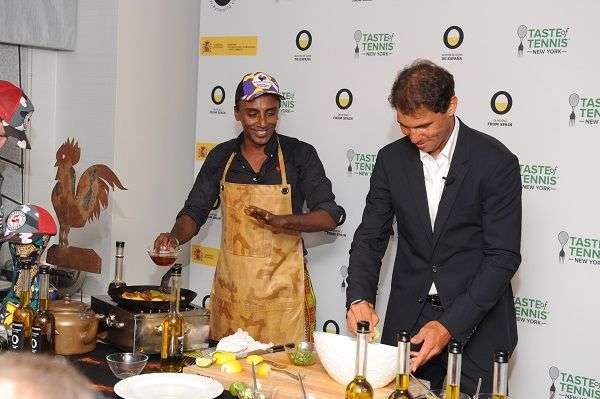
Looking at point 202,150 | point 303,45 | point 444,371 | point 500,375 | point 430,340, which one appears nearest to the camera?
point 500,375

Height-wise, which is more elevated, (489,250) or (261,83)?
(261,83)

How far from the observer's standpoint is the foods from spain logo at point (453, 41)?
3.94m

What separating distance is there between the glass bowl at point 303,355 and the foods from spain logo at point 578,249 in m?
1.42

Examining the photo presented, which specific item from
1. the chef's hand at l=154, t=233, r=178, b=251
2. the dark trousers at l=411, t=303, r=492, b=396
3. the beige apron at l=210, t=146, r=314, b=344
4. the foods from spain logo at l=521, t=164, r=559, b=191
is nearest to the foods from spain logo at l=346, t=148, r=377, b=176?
the beige apron at l=210, t=146, r=314, b=344

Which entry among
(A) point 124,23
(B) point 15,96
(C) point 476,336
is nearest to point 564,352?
(C) point 476,336

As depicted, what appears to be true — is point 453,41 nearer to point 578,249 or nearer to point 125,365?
point 578,249

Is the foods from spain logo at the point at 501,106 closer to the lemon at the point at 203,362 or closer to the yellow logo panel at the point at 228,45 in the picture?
the yellow logo panel at the point at 228,45

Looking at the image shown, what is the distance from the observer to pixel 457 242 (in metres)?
3.10

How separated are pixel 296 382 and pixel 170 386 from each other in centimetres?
38

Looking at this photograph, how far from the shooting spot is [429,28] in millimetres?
4055

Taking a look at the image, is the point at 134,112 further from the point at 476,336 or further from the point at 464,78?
the point at 476,336

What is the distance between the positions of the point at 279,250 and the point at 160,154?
1.52 m

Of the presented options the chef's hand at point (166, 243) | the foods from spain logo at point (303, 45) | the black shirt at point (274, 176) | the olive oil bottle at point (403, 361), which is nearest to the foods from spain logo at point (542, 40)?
the black shirt at point (274, 176)

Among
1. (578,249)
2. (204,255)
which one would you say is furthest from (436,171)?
(204,255)
